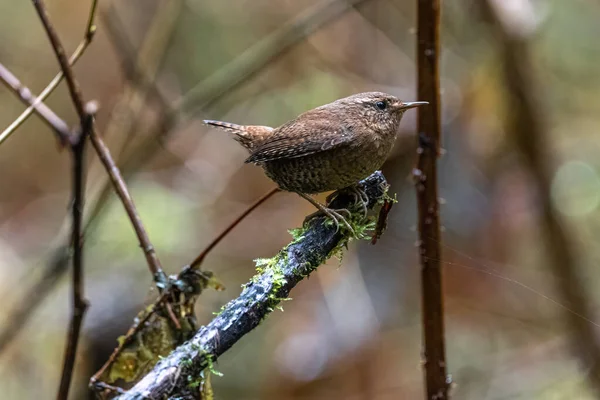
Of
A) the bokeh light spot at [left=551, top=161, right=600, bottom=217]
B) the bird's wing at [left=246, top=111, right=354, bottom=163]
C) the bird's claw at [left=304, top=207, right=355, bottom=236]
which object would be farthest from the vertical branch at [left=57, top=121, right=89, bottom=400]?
the bokeh light spot at [left=551, top=161, right=600, bottom=217]

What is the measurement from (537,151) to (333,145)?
1.84 meters

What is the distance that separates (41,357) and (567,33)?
4.91 meters

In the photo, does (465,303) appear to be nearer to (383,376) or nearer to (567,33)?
(383,376)

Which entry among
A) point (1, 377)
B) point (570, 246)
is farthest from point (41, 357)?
point (570, 246)

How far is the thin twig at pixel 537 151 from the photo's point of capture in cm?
287

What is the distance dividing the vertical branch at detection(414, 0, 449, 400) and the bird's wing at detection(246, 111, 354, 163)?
25 centimetres

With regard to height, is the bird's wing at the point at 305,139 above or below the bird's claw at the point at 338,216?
above

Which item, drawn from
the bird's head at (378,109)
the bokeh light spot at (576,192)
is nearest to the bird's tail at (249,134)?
the bird's head at (378,109)

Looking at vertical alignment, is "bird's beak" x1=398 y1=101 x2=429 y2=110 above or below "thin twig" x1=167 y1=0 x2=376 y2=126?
below

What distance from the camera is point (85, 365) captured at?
3242 millimetres

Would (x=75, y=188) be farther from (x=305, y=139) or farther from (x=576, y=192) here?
(x=576, y=192)

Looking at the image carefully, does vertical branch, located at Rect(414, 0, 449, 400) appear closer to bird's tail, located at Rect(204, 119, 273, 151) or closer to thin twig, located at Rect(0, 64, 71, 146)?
bird's tail, located at Rect(204, 119, 273, 151)

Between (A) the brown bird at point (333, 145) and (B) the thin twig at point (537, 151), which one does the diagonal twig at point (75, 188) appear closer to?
(A) the brown bird at point (333, 145)

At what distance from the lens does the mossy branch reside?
3.33ft
